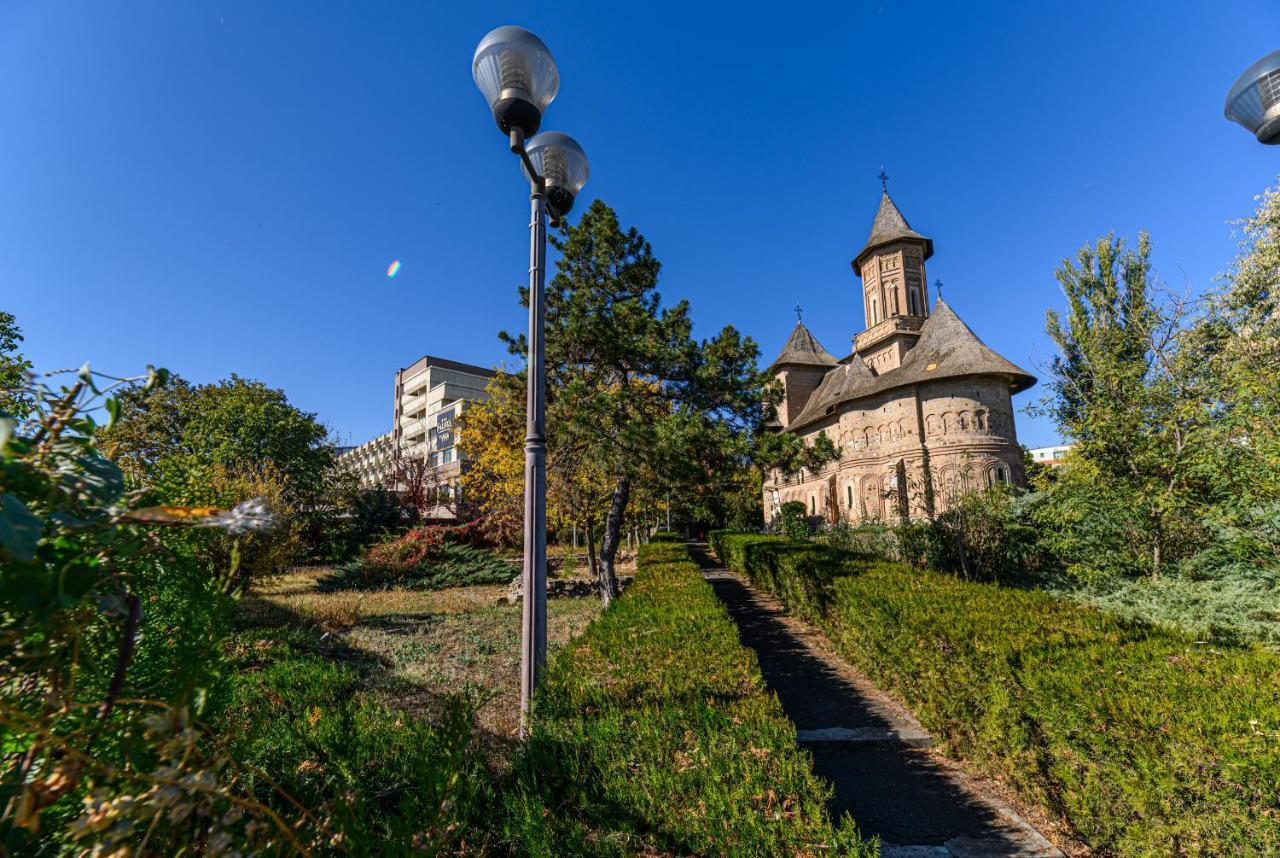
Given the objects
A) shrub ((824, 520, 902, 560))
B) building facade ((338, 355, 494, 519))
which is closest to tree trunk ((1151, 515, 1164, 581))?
shrub ((824, 520, 902, 560))

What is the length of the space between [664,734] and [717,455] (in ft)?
24.5

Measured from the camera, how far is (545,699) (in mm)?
3246

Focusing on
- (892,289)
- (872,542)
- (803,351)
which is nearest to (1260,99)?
(872,542)

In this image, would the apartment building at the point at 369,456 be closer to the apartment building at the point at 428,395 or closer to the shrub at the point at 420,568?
the apartment building at the point at 428,395

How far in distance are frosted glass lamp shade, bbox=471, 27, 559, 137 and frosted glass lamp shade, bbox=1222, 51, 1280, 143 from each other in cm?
491

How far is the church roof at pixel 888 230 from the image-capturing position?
43375 millimetres

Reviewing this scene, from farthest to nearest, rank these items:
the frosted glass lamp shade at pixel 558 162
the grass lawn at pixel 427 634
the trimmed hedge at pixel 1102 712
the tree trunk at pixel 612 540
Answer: the tree trunk at pixel 612 540 → the grass lawn at pixel 427 634 → the frosted glass lamp shade at pixel 558 162 → the trimmed hedge at pixel 1102 712

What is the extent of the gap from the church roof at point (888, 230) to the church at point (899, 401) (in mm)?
94

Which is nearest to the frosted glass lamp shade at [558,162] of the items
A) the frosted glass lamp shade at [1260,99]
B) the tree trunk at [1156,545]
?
the frosted glass lamp shade at [1260,99]

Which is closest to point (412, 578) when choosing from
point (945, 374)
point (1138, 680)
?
point (1138, 680)

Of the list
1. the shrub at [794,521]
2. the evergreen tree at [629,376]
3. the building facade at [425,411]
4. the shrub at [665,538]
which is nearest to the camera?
the evergreen tree at [629,376]

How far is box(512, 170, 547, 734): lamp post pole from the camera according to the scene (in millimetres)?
3715

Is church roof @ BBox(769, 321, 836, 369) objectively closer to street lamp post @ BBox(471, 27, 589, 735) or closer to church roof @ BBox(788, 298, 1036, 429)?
church roof @ BBox(788, 298, 1036, 429)

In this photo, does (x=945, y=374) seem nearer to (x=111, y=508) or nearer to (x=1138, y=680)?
(x=1138, y=680)
